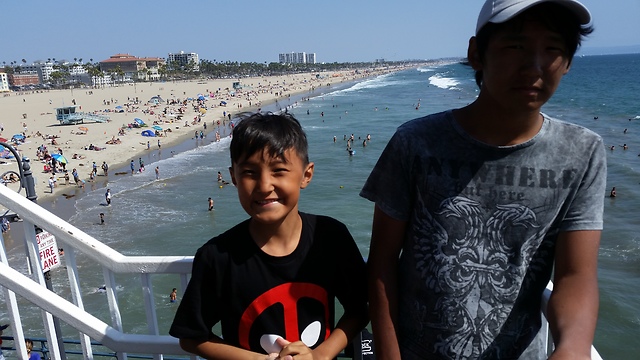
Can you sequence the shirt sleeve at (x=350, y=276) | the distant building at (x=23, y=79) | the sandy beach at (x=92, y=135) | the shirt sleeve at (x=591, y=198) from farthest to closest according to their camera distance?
the distant building at (x=23, y=79), the sandy beach at (x=92, y=135), the shirt sleeve at (x=350, y=276), the shirt sleeve at (x=591, y=198)

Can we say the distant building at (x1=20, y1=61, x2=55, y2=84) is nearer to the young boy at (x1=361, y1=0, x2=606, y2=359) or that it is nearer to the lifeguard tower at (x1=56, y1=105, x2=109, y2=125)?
the lifeguard tower at (x1=56, y1=105, x2=109, y2=125)

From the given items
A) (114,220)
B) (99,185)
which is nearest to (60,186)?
(99,185)

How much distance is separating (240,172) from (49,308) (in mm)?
1209

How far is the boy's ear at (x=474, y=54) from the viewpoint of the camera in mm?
1601

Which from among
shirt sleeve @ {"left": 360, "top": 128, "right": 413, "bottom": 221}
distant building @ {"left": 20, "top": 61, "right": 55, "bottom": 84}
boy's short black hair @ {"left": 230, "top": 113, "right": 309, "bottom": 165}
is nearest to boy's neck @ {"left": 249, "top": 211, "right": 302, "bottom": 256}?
boy's short black hair @ {"left": 230, "top": 113, "right": 309, "bottom": 165}

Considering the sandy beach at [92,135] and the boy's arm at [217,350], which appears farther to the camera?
the sandy beach at [92,135]

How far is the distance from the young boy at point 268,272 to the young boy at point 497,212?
0.72 feet

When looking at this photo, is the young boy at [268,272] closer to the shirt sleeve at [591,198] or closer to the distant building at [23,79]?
the shirt sleeve at [591,198]

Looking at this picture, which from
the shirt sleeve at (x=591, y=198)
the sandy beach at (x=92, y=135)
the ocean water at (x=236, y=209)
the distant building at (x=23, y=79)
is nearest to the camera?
the shirt sleeve at (x=591, y=198)

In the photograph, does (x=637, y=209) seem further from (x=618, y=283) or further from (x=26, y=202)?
(x=26, y=202)

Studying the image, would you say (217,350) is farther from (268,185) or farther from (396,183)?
(396,183)

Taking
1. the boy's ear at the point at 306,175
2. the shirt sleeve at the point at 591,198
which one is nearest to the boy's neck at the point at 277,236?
the boy's ear at the point at 306,175

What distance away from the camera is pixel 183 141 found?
131ft

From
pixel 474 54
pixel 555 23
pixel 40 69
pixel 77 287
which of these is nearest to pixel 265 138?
pixel 474 54
